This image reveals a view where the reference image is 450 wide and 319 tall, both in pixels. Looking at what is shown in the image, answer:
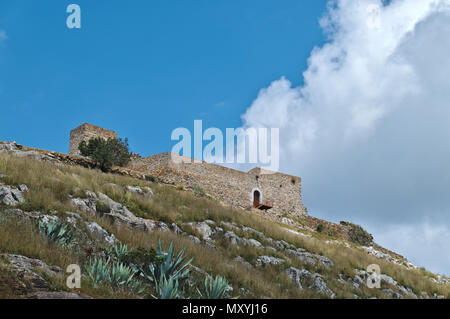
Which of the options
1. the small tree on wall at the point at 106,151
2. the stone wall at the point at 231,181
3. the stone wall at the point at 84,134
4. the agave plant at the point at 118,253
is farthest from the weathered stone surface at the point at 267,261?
the stone wall at the point at 84,134

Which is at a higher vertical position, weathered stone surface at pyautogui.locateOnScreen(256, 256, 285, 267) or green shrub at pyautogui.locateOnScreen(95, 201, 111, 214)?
green shrub at pyautogui.locateOnScreen(95, 201, 111, 214)

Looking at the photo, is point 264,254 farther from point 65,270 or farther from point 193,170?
point 193,170

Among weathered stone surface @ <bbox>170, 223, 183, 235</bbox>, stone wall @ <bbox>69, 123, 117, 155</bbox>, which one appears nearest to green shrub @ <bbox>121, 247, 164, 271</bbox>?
weathered stone surface @ <bbox>170, 223, 183, 235</bbox>

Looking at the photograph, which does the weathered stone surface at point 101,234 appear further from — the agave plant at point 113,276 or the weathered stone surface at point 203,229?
the weathered stone surface at point 203,229

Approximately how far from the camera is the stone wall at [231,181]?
1197 inches

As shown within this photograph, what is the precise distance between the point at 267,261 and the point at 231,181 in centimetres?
A: 2272

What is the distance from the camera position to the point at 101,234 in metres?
9.33

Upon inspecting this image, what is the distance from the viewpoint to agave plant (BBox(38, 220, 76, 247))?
7957 millimetres

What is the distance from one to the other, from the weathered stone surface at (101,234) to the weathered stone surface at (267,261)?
4.42 metres

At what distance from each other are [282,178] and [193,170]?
11.1 m

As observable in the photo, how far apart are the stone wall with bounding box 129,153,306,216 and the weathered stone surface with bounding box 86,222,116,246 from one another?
16084 millimetres

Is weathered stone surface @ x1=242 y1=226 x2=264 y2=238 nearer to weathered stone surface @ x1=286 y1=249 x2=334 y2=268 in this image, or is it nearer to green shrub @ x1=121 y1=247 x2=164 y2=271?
weathered stone surface @ x1=286 y1=249 x2=334 y2=268

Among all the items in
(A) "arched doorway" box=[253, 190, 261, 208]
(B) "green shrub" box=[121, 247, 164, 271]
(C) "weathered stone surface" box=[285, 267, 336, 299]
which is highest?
(A) "arched doorway" box=[253, 190, 261, 208]

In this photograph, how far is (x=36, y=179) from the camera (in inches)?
465
